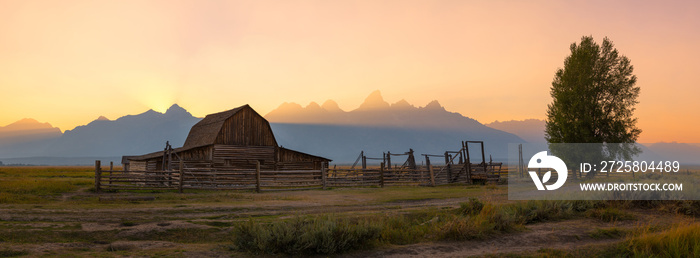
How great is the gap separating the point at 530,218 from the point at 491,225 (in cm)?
265

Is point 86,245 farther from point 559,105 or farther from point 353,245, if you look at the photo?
point 559,105

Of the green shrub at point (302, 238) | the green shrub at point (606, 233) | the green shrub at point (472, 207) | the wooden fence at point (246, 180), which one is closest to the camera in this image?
the green shrub at point (302, 238)

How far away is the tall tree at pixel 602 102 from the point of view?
32.9 m

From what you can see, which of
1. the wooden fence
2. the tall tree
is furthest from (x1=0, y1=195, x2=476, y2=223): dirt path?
the tall tree

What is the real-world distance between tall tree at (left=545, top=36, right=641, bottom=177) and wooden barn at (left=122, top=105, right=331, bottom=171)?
21234mm

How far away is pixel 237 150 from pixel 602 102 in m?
30.4

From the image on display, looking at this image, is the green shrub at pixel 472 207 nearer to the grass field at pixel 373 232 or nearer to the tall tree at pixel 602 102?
the grass field at pixel 373 232

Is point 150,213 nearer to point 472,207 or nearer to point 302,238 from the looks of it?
point 302,238

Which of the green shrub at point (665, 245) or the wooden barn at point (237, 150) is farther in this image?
the wooden barn at point (237, 150)

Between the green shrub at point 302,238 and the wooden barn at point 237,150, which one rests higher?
the wooden barn at point 237,150

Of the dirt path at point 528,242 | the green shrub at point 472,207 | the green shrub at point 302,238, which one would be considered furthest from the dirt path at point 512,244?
the green shrub at point 472,207

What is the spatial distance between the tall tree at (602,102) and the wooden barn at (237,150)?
69.7 ft

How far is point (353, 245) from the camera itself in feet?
29.1

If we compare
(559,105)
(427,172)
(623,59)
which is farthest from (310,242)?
(623,59)
